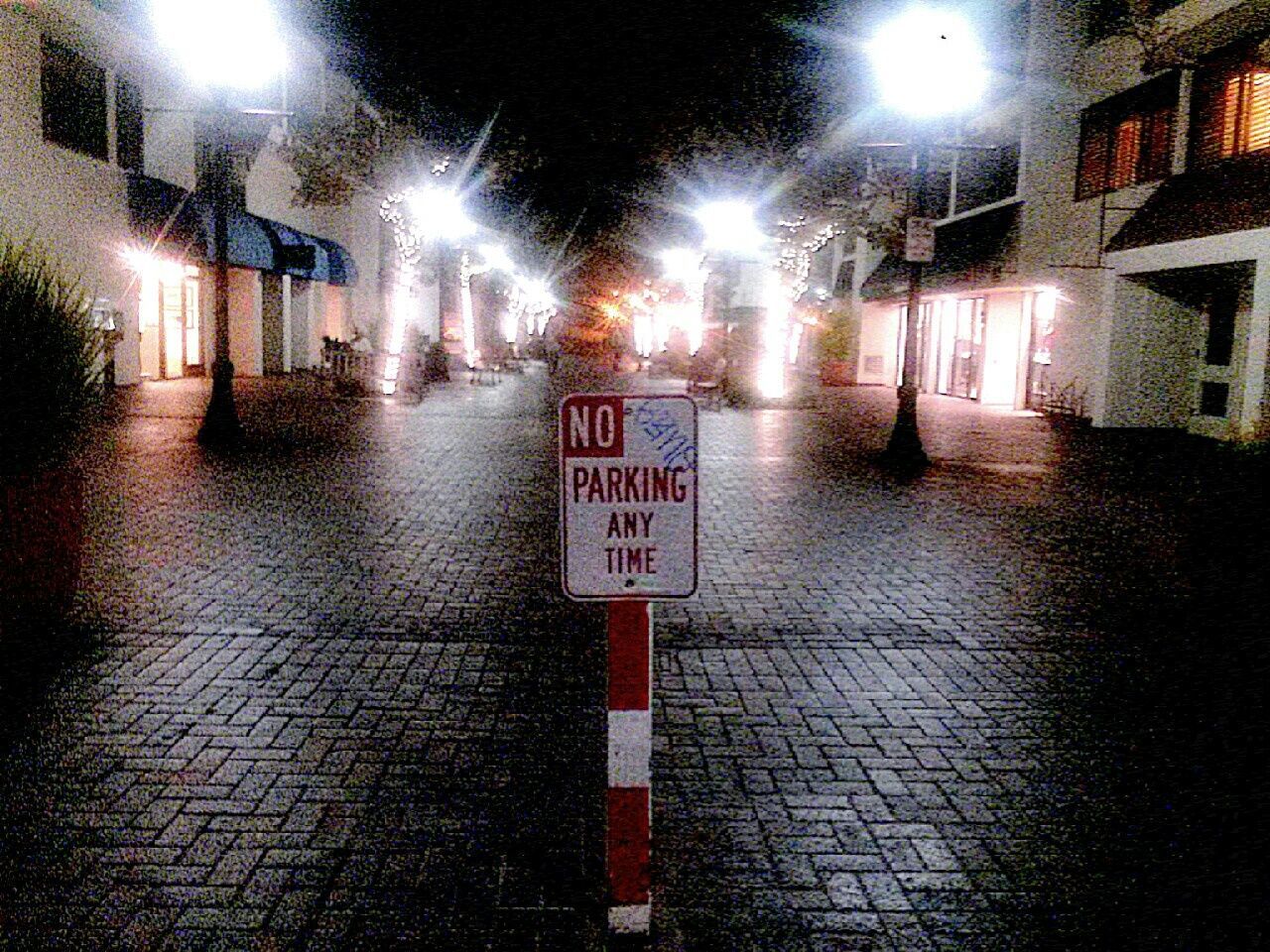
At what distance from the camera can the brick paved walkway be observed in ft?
11.9

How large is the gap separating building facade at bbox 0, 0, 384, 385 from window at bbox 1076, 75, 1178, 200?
14.4m

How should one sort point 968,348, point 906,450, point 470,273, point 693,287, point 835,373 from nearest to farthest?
1. point 906,450
2. point 968,348
3. point 835,373
4. point 693,287
5. point 470,273

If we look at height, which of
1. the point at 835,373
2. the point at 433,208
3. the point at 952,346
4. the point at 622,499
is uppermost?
the point at 433,208

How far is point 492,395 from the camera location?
26.2 metres

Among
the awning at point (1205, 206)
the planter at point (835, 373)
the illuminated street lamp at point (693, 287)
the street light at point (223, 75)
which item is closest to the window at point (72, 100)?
the street light at point (223, 75)

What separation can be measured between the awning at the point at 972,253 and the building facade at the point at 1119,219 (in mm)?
61

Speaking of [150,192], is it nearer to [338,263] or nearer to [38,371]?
[338,263]

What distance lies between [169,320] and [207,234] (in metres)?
2.49

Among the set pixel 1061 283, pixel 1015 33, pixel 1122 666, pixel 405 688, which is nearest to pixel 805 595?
pixel 1122 666

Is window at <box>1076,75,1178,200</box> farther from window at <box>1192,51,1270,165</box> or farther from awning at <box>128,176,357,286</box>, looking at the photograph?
awning at <box>128,176,357,286</box>

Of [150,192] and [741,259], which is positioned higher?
[150,192]

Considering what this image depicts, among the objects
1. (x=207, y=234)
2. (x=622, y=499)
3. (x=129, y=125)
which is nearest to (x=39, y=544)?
(x=622, y=499)

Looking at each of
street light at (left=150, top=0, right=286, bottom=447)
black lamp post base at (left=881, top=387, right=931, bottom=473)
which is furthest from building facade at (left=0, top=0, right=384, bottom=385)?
black lamp post base at (left=881, top=387, right=931, bottom=473)

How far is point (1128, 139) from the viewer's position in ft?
70.0
